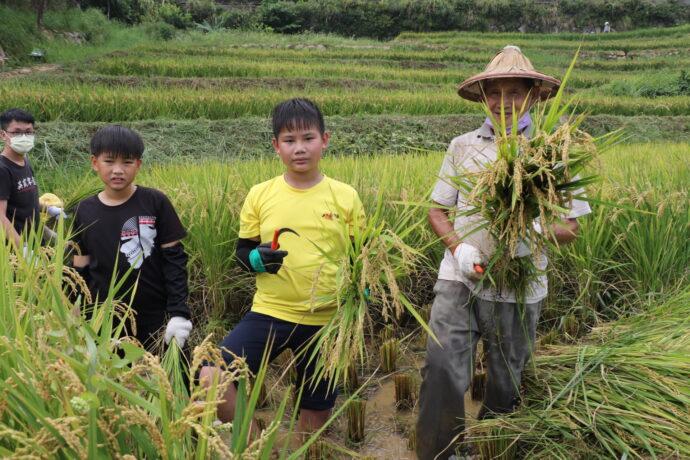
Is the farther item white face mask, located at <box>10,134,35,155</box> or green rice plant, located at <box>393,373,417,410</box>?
white face mask, located at <box>10,134,35,155</box>

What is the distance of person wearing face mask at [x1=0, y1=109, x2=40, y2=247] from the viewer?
9.91ft

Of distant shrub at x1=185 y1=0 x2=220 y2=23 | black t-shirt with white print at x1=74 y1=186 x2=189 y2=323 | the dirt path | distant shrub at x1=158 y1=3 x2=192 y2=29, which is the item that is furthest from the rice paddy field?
distant shrub at x1=185 y1=0 x2=220 y2=23

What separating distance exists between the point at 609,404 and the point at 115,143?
191cm

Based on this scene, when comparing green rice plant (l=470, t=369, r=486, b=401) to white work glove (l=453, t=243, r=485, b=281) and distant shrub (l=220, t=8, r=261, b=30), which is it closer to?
white work glove (l=453, t=243, r=485, b=281)

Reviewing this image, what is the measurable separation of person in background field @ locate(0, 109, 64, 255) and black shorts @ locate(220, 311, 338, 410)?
62.6 inches

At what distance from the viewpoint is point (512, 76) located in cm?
195

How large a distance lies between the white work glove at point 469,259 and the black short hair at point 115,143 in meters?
1.23

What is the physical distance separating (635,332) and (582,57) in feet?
82.3

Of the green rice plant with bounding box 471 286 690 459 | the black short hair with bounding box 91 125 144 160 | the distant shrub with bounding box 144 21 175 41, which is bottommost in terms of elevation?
the green rice plant with bounding box 471 286 690 459

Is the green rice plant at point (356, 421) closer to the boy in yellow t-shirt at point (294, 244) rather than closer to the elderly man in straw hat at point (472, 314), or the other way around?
the boy in yellow t-shirt at point (294, 244)

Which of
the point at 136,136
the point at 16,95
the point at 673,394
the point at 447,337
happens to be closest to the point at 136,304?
the point at 136,136

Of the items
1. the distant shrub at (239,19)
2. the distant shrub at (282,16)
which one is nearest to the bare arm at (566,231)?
the distant shrub at (239,19)

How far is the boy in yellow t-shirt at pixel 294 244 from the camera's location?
1975mm

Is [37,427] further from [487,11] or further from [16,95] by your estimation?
[487,11]
